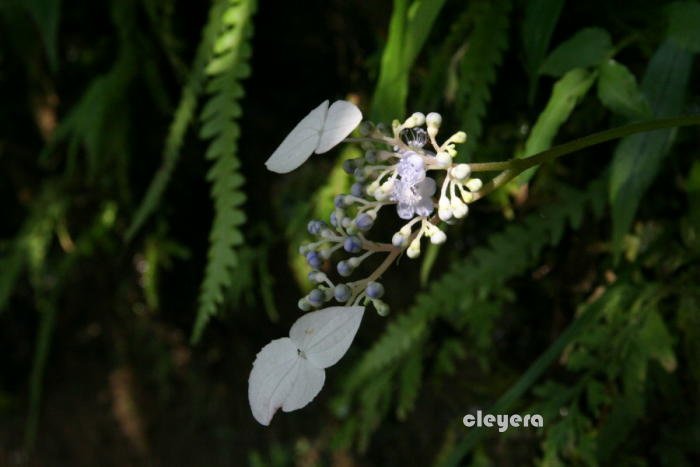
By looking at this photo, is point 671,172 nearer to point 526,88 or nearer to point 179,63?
point 526,88

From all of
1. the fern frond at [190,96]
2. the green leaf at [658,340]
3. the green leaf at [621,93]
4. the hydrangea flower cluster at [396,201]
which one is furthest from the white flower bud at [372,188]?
the fern frond at [190,96]

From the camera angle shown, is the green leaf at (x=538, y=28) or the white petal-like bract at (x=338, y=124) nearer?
the white petal-like bract at (x=338, y=124)

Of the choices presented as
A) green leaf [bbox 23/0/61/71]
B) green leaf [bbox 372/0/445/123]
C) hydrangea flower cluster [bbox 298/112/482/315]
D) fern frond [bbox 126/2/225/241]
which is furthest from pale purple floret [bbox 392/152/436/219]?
green leaf [bbox 23/0/61/71]

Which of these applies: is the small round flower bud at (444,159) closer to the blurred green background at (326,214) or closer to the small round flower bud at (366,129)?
the small round flower bud at (366,129)

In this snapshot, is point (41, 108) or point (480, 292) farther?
point (41, 108)

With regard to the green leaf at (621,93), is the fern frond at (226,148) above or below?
below

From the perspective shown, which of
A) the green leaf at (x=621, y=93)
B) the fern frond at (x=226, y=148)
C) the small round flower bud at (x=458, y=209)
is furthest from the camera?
the fern frond at (x=226, y=148)

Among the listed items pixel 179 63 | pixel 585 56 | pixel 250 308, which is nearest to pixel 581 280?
pixel 585 56
